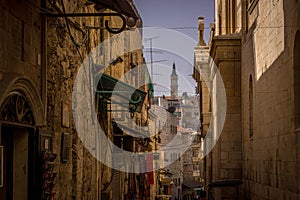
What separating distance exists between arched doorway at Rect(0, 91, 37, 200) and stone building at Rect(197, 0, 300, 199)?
4.97 m

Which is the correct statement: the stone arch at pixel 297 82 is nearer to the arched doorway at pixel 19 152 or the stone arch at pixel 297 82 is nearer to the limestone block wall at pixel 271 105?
the limestone block wall at pixel 271 105

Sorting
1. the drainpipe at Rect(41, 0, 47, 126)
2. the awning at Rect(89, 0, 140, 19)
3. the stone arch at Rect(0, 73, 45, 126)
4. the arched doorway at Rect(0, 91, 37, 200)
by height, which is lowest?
the arched doorway at Rect(0, 91, 37, 200)

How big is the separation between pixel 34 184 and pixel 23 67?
1.65m

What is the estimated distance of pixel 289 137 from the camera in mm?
10234

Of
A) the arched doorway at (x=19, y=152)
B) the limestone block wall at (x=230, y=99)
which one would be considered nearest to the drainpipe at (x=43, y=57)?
the arched doorway at (x=19, y=152)

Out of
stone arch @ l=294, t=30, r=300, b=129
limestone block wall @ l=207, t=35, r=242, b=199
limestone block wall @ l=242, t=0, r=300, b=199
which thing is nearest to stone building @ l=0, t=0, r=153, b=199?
stone arch @ l=294, t=30, r=300, b=129

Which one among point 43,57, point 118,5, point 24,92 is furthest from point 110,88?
point 24,92

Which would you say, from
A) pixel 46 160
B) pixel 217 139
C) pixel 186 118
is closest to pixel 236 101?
pixel 217 139

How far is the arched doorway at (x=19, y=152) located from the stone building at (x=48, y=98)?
0.5 inches

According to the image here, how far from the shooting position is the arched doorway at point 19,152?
655cm

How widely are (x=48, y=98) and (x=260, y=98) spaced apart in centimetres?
740

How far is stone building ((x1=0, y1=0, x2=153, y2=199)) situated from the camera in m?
6.43

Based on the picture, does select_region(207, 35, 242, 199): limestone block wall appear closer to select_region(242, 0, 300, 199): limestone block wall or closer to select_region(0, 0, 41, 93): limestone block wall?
select_region(242, 0, 300, 199): limestone block wall

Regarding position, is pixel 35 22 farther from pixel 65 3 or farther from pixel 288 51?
pixel 288 51
